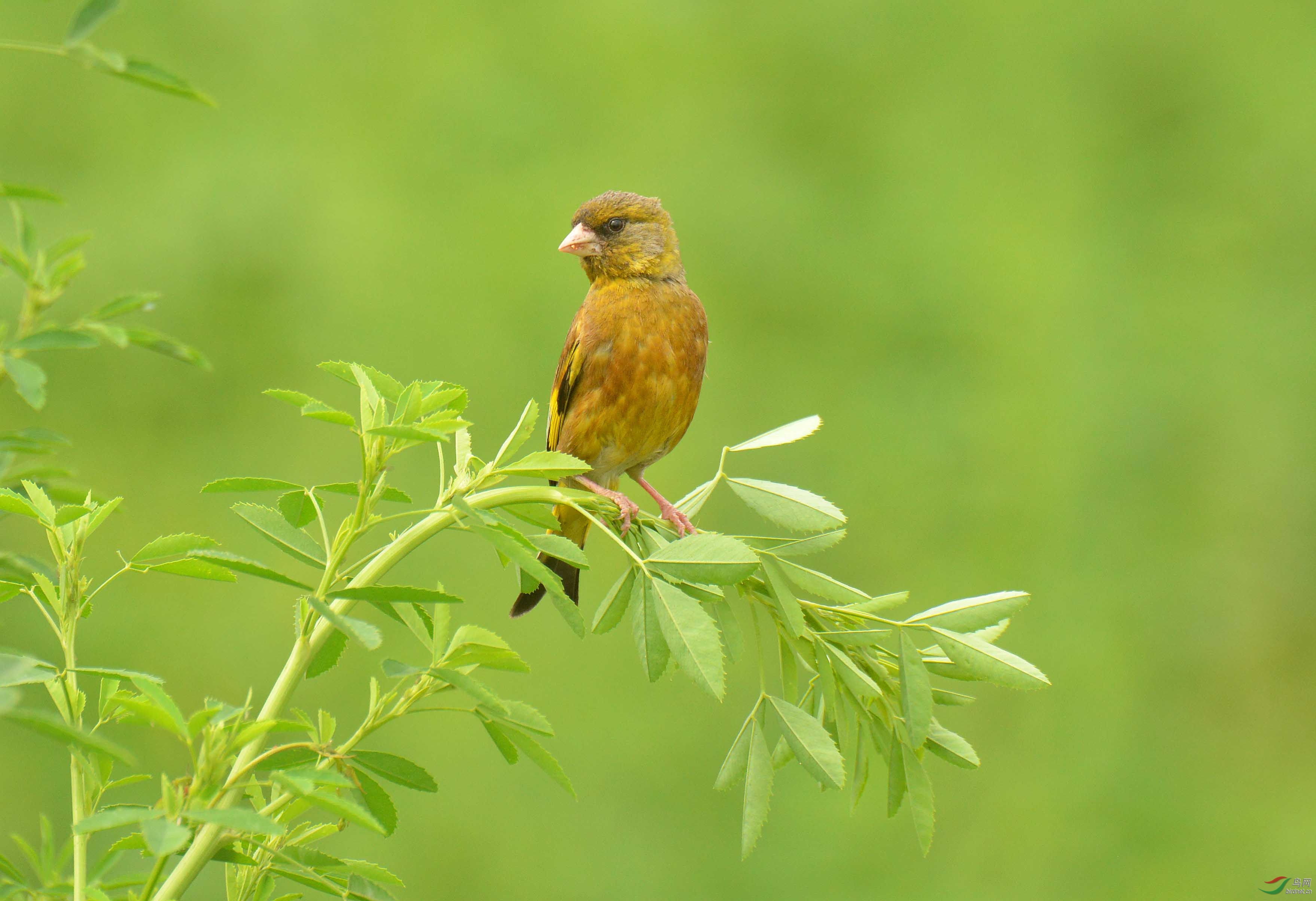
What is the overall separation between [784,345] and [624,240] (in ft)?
11.1

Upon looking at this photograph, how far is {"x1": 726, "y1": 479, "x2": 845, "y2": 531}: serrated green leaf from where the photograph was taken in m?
1.45

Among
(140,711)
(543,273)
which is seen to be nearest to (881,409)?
(543,273)

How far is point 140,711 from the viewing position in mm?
882

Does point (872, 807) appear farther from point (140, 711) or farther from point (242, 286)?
point (140, 711)

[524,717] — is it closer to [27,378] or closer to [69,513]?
[69,513]

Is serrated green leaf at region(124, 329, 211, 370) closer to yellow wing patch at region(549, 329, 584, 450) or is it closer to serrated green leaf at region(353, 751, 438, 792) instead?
serrated green leaf at region(353, 751, 438, 792)

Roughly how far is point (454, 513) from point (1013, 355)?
5655 mm

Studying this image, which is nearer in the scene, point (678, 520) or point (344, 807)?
point (344, 807)

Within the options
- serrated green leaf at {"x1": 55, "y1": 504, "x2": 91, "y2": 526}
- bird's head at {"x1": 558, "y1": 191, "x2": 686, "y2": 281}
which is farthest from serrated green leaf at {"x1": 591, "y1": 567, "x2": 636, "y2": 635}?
bird's head at {"x1": 558, "y1": 191, "x2": 686, "y2": 281}

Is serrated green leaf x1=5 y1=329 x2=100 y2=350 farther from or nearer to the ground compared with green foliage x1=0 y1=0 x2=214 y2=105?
nearer to the ground

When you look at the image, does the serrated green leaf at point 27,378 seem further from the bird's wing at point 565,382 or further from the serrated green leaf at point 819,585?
the bird's wing at point 565,382

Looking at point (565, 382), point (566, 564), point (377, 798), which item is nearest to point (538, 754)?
point (377, 798)

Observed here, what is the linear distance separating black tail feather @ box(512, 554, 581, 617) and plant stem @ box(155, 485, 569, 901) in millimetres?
998

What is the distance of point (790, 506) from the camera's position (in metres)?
1.48
